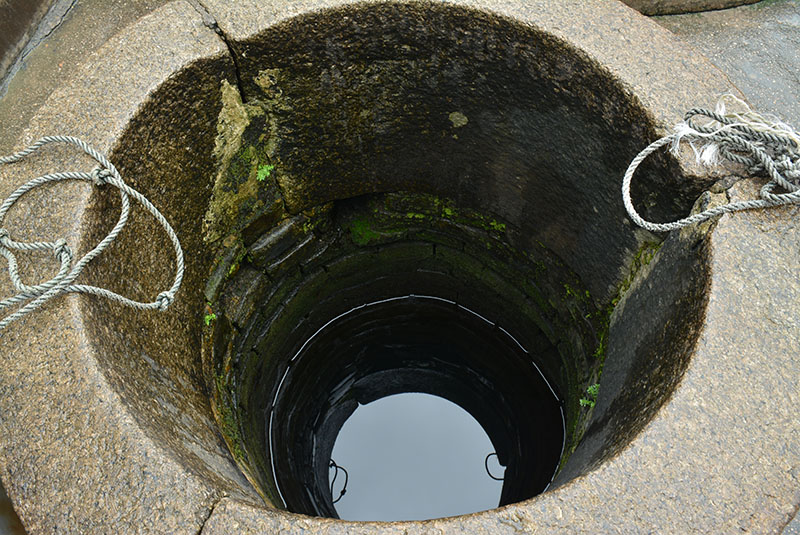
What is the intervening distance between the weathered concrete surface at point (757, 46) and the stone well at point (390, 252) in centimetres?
99

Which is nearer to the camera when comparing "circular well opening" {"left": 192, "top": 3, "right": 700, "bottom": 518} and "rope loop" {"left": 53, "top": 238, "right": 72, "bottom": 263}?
"rope loop" {"left": 53, "top": 238, "right": 72, "bottom": 263}

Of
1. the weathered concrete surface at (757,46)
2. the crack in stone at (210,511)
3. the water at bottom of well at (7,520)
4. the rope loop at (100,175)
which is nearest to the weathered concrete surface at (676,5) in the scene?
the weathered concrete surface at (757,46)

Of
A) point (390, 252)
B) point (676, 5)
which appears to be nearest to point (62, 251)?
point (390, 252)

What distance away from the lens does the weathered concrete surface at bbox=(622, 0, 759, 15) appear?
3.39m

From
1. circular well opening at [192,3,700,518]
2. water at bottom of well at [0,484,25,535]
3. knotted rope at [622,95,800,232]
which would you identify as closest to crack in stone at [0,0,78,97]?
circular well opening at [192,3,700,518]

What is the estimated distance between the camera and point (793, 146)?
211 cm

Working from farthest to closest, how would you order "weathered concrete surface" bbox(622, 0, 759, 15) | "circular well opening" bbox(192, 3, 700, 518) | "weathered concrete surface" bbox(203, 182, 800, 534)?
"weathered concrete surface" bbox(622, 0, 759, 15)
"circular well opening" bbox(192, 3, 700, 518)
"weathered concrete surface" bbox(203, 182, 800, 534)

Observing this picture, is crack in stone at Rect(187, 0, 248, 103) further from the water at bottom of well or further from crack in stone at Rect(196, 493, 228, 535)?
the water at bottom of well

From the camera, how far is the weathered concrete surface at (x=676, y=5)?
3.39m

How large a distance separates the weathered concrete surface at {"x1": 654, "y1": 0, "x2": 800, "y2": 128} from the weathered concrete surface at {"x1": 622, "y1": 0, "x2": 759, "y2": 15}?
0.04 m

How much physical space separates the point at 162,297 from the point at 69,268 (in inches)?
12.6

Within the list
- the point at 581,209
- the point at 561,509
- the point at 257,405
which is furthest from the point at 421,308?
the point at 561,509

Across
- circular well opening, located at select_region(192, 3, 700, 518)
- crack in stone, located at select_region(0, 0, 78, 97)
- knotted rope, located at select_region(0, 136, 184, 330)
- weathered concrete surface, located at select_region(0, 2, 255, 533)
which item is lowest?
circular well opening, located at select_region(192, 3, 700, 518)

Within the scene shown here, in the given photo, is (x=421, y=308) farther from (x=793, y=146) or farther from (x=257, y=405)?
(x=793, y=146)
